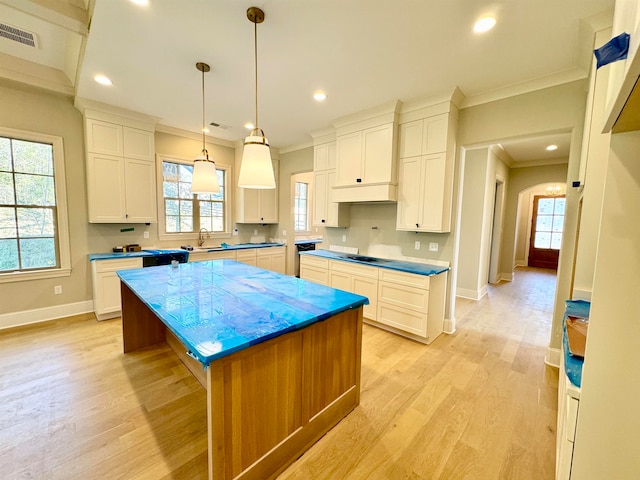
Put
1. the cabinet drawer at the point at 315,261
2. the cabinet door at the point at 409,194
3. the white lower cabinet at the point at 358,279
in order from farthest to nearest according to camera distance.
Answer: the cabinet drawer at the point at 315,261
the white lower cabinet at the point at 358,279
the cabinet door at the point at 409,194

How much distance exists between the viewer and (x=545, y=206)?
8.07 m

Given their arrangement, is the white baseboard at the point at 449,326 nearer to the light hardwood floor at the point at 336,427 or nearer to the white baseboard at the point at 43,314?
the light hardwood floor at the point at 336,427

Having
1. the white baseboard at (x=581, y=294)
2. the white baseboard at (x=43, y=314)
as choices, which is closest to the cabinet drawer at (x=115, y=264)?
the white baseboard at (x=43, y=314)

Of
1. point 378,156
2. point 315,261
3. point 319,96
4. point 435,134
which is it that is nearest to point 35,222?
point 315,261

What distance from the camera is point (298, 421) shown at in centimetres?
166

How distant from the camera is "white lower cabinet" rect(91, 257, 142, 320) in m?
3.58

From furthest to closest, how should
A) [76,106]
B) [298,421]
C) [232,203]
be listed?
[232,203]
[76,106]
[298,421]

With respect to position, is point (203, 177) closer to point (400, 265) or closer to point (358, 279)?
point (358, 279)

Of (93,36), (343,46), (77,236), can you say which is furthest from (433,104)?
(77,236)

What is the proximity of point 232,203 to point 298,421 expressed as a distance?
4579 millimetres

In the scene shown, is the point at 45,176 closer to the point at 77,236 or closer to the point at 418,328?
the point at 77,236

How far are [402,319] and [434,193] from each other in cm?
163

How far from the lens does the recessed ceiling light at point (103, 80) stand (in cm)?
295

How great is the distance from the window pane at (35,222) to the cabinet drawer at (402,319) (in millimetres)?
4665
